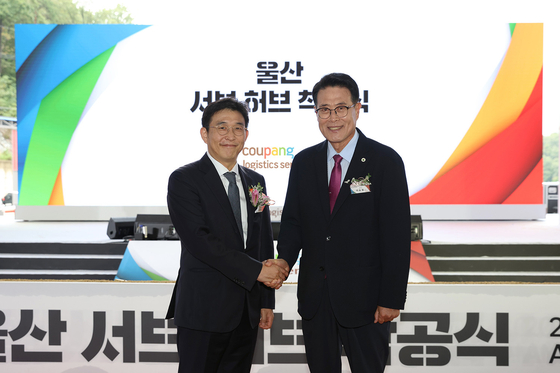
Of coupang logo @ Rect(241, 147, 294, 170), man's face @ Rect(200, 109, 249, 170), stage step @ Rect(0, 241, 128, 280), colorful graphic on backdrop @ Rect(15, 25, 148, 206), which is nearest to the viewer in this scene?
man's face @ Rect(200, 109, 249, 170)

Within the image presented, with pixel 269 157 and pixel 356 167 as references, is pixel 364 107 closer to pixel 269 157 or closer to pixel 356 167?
pixel 269 157

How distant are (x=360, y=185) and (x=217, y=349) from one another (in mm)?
881

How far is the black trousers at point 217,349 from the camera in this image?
166cm

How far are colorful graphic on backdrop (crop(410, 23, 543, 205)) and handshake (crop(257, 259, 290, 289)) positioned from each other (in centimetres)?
593

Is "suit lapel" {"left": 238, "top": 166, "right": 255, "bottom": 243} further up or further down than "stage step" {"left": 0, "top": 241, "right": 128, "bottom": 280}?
further up

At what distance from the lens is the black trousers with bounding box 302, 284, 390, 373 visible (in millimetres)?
1601

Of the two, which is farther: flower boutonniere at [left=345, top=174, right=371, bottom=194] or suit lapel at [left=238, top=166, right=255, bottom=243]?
suit lapel at [left=238, top=166, right=255, bottom=243]

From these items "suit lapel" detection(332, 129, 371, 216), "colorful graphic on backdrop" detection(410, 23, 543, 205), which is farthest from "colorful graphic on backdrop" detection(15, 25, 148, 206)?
"suit lapel" detection(332, 129, 371, 216)

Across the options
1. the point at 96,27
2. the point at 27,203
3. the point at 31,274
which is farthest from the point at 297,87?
the point at 27,203

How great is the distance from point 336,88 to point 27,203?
740cm

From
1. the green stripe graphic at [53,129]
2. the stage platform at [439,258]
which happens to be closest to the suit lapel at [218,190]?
the stage platform at [439,258]

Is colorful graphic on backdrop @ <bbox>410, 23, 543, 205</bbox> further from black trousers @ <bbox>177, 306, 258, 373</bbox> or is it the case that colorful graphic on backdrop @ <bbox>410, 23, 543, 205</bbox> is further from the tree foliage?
the tree foliage

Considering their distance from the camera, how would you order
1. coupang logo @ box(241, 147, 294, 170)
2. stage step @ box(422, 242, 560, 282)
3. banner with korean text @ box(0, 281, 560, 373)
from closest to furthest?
1. banner with korean text @ box(0, 281, 560, 373)
2. stage step @ box(422, 242, 560, 282)
3. coupang logo @ box(241, 147, 294, 170)

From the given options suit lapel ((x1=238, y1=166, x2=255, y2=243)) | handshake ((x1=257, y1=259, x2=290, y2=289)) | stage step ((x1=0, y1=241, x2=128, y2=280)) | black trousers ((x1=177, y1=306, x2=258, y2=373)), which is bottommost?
stage step ((x1=0, y1=241, x2=128, y2=280))
